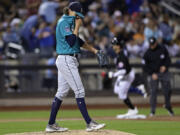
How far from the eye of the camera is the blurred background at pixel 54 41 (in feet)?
63.9

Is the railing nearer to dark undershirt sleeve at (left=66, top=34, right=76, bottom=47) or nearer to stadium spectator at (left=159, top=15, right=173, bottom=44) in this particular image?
stadium spectator at (left=159, top=15, right=173, bottom=44)

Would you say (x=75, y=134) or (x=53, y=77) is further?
(x=53, y=77)

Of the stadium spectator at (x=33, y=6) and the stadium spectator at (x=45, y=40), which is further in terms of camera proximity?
the stadium spectator at (x=33, y=6)

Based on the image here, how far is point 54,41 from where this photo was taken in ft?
66.3

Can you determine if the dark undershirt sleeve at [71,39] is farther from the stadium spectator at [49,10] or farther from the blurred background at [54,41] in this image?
the stadium spectator at [49,10]

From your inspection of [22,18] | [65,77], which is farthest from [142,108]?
[65,77]

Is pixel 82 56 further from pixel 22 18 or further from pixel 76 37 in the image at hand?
pixel 76 37

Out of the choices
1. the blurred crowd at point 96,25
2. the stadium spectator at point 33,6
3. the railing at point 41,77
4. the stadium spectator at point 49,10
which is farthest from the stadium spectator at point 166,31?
the stadium spectator at point 33,6

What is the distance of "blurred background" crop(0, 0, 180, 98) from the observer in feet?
63.9

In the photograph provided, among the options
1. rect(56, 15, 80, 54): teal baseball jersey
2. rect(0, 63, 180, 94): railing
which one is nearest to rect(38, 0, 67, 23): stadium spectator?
rect(0, 63, 180, 94): railing

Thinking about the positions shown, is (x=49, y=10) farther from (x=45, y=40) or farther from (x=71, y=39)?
(x=71, y=39)

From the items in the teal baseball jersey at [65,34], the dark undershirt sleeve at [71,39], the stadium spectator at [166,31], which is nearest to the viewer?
the dark undershirt sleeve at [71,39]

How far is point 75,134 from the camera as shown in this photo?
30.5ft

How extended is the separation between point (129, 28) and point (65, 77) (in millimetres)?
11534
